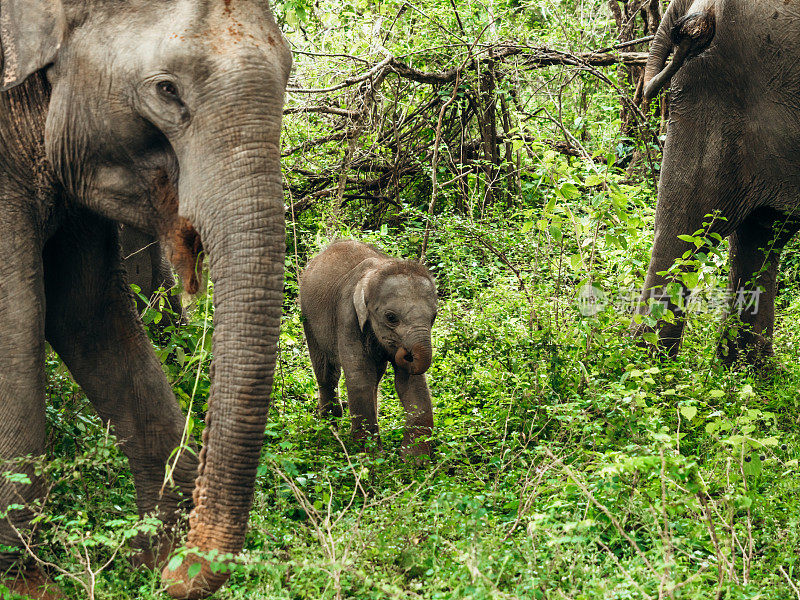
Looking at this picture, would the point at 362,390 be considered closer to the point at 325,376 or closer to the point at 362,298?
the point at 362,298

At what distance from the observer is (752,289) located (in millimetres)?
6426

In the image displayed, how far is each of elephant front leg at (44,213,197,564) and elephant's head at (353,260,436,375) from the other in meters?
1.56

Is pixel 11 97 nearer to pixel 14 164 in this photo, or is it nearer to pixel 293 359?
pixel 14 164

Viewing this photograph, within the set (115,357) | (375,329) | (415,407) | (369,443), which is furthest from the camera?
(375,329)

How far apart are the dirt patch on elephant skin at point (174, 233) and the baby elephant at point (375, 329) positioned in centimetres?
203

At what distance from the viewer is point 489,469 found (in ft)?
17.1

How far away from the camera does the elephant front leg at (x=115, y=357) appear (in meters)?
4.27

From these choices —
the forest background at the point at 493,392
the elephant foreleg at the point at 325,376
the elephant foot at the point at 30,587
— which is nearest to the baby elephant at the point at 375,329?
the elephant foreleg at the point at 325,376

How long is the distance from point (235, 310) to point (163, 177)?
25.4 inches

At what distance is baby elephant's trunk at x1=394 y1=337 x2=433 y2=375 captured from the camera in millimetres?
5609

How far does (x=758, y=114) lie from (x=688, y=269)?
92cm

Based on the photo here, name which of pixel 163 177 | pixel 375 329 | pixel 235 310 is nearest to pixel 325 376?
pixel 375 329

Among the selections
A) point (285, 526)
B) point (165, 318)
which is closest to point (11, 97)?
point (285, 526)

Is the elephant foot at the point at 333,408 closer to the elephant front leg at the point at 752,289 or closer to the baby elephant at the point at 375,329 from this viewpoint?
the baby elephant at the point at 375,329
